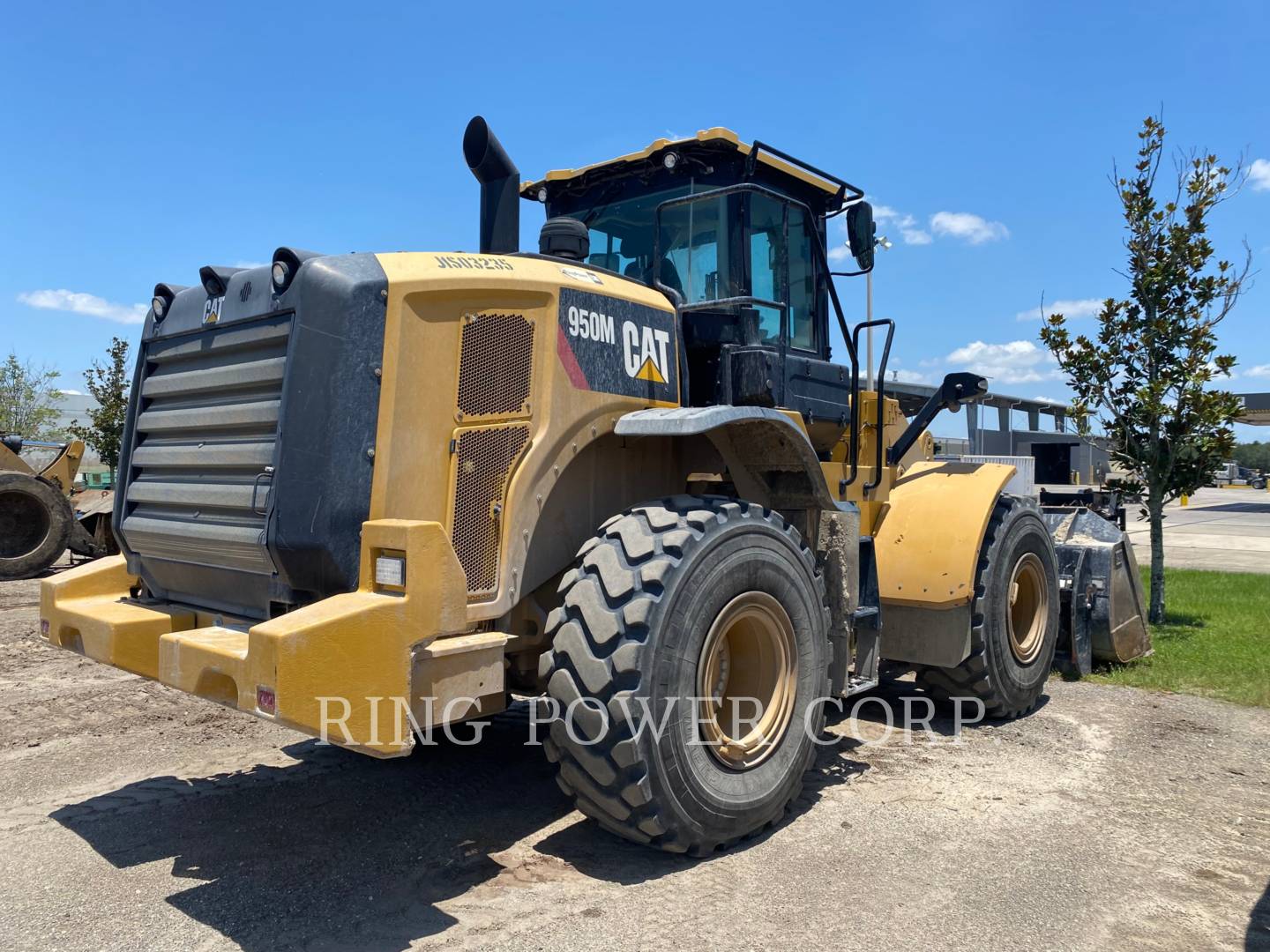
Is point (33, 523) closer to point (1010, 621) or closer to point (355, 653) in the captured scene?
point (355, 653)

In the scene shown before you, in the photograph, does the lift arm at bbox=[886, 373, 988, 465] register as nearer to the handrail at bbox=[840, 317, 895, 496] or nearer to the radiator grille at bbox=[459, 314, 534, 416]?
the handrail at bbox=[840, 317, 895, 496]

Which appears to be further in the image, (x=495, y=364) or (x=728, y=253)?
(x=728, y=253)

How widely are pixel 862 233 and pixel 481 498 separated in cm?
285

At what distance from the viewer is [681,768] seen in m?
3.64

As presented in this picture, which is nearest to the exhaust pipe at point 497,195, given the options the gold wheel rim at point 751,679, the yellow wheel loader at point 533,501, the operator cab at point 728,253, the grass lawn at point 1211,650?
the yellow wheel loader at point 533,501

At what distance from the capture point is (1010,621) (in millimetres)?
6215

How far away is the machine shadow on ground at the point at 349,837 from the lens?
335cm

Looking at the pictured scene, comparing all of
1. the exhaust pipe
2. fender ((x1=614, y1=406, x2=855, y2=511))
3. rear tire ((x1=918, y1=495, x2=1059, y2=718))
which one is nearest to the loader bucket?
rear tire ((x1=918, y1=495, x2=1059, y2=718))

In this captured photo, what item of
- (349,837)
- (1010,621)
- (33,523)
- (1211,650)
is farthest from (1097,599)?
(33,523)

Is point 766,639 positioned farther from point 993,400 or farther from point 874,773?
point 993,400

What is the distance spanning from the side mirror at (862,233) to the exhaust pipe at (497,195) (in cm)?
194

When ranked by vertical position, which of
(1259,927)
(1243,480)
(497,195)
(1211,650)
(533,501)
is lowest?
(1259,927)

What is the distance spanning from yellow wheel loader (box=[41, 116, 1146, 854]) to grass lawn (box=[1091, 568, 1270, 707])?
3.37 metres

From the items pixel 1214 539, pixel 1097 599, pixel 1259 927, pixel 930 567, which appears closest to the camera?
pixel 1259 927
